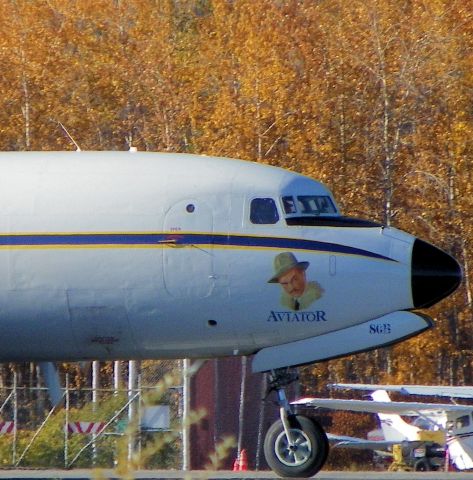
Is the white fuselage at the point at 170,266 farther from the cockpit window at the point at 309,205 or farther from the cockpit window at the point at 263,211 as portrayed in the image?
the cockpit window at the point at 309,205

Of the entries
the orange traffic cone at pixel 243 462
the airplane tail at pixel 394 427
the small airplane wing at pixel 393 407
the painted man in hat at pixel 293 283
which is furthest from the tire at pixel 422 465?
the painted man in hat at pixel 293 283

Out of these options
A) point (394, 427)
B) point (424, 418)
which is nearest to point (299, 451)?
point (394, 427)

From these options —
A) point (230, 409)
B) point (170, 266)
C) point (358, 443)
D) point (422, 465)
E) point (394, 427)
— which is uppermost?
point (170, 266)

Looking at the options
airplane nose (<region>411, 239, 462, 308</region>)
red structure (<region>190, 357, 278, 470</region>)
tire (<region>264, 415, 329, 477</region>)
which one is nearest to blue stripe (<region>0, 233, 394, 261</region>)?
airplane nose (<region>411, 239, 462, 308</region>)

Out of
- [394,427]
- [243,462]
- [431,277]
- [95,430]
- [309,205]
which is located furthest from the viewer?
[394,427]

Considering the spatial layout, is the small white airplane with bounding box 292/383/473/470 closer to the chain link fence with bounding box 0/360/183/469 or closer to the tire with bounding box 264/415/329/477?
the chain link fence with bounding box 0/360/183/469

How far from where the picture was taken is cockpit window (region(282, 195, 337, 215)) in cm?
1463

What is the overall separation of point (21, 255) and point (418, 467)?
49.5 ft

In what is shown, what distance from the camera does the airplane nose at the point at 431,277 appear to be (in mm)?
14047

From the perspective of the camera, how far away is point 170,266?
46.3 ft

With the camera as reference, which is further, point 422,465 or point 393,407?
point 422,465

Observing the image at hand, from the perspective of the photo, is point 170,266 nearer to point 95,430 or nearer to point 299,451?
point 299,451

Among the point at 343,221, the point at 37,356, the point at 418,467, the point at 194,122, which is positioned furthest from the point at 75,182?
the point at 194,122

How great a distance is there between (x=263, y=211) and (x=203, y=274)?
0.99 metres
